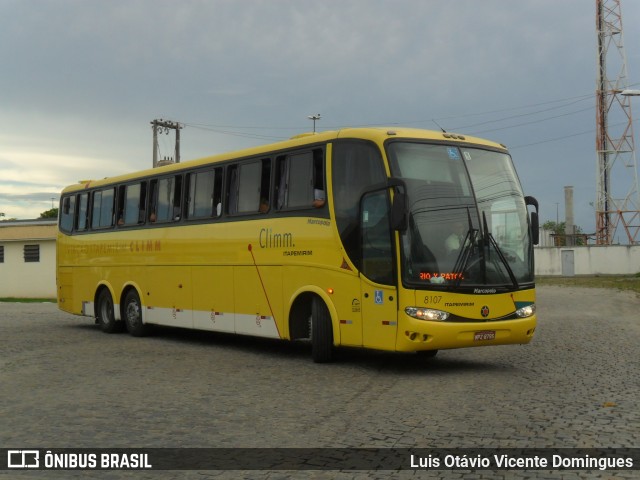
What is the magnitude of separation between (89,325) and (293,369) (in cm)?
1245

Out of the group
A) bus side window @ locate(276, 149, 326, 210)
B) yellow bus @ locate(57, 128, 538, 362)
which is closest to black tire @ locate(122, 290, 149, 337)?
yellow bus @ locate(57, 128, 538, 362)

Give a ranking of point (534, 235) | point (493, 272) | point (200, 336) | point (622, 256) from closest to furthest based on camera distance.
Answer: point (493, 272) → point (534, 235) → point (200, 336) → point (622, 256)

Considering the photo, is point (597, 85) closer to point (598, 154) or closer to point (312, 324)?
point (598, 154)

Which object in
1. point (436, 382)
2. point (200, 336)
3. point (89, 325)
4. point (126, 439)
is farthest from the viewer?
point (89, 325)

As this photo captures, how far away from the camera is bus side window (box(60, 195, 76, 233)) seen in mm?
22906

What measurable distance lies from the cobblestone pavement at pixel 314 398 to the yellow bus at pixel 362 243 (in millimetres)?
739

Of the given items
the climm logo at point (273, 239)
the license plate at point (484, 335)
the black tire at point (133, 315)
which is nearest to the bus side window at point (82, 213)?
the black tire at point (133, 315)

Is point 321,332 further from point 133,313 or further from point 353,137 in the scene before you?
point 133,313

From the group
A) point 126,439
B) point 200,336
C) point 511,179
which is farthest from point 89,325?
point 126,439

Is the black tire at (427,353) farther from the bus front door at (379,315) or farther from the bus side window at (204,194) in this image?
the bus side window at (204,194)

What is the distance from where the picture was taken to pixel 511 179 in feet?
43.8

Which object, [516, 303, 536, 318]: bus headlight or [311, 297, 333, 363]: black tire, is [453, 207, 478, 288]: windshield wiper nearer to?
[516, 303, 536, 318]: bus headlight

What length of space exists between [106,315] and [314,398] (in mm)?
11925

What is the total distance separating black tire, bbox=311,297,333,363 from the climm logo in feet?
4.00
